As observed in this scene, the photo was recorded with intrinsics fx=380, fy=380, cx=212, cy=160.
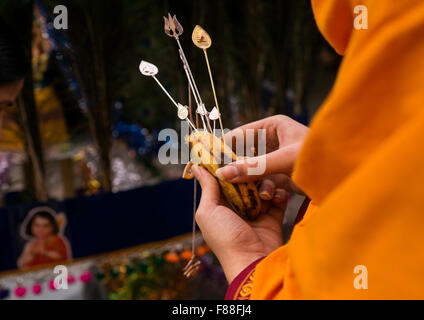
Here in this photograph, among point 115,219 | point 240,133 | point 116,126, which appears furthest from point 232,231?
point 116,126

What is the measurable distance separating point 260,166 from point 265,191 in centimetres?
8

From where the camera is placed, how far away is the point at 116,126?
1693 millimetres

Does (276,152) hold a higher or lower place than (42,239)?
higher

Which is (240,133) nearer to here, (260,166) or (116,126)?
(260,166)

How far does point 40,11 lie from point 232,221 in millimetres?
1075

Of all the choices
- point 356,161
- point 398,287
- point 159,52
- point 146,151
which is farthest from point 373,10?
point 146,151

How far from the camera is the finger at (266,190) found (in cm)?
Result: 70

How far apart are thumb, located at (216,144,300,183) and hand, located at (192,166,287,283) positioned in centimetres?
5

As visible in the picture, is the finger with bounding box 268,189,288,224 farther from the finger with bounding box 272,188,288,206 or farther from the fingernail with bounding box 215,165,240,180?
the fingernail with bounding box 215,165,240,180

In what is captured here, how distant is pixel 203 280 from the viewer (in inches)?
65.5

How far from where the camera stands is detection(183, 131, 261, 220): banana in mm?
683

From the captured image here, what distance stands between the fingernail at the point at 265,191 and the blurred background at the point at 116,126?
661 millimetres

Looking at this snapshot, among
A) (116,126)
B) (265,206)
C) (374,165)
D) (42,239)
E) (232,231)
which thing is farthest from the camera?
(116,126)

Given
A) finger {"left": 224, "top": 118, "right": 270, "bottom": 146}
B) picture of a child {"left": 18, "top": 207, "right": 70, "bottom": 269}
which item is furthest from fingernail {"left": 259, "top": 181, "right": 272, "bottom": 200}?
picture of a child {"left": 18, "top": 207, "right": 70, "bottom": 269}
